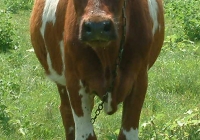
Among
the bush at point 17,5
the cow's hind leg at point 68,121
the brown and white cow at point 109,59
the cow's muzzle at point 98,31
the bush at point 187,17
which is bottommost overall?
the bush at point 17,5

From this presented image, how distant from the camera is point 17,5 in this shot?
50.5 ft

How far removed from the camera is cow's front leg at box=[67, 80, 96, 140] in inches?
213

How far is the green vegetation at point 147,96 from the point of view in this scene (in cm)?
682

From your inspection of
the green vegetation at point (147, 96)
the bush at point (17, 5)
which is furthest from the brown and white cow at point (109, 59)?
the bush at point (17, 5)

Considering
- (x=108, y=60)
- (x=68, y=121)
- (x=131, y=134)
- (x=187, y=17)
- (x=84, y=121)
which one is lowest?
(x=187, y=17)

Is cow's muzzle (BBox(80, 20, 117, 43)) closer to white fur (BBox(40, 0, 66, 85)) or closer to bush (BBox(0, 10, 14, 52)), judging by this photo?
white fur (BBox(40, 0, 66, 85))

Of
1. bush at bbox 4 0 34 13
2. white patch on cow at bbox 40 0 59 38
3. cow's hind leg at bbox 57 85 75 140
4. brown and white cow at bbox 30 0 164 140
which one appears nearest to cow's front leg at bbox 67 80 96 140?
brown and white cow at bbox 30 0 164 140

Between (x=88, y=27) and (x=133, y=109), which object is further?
(x=133, y=109)

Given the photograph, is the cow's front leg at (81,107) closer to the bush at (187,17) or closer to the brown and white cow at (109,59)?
the brown and white cow at (109,59)

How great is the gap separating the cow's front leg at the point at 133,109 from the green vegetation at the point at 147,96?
0.78 m

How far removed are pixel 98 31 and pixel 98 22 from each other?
6 centimetres

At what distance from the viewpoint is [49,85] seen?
883 cm

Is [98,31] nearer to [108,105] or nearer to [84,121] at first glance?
[108,105]

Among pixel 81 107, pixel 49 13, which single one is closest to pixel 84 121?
pixel 81 107
